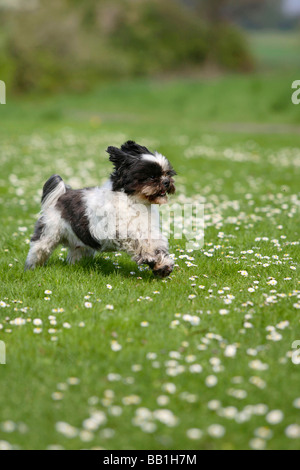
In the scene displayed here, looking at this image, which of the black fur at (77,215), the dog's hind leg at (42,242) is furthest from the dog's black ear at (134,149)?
the dog's hind leg at (42,242)

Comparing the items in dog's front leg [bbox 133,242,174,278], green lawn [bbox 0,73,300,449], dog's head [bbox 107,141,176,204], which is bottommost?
green lawn [bbox 0,73,300,449]

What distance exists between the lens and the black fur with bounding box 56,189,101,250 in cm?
613

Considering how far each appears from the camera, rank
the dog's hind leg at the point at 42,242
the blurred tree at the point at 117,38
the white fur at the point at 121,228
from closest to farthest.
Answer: the white fur at the point at 121,228 < the dog's hind leg at the point at 42,242 < the blurred tree at the point at 117,38

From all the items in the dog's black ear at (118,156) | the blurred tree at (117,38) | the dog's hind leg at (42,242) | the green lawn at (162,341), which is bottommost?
the green lawn at (162,341)

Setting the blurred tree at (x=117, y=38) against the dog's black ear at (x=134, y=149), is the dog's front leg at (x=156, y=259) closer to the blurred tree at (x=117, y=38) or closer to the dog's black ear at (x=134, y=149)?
the dog's black ear at (x=134, y=149)

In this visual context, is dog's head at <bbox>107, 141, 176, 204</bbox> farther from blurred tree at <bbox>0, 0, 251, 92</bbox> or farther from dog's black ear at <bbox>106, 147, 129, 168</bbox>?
blurred tree at <bbox>0, 0, 251, 92</bbox>

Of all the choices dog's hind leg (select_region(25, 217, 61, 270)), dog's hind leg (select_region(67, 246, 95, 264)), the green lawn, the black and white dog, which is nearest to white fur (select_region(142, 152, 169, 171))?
the black and white dog

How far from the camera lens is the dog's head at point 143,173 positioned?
5773mm

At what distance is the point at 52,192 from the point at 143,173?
1289mm

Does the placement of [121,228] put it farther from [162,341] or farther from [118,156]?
[162,341]

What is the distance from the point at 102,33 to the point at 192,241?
4628 centimetres

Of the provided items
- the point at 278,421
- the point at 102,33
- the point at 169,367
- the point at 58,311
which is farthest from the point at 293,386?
the point at 102,33

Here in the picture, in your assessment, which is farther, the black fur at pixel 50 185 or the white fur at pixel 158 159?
the black fur at pixel 50 185

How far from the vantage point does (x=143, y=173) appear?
5.80 m
